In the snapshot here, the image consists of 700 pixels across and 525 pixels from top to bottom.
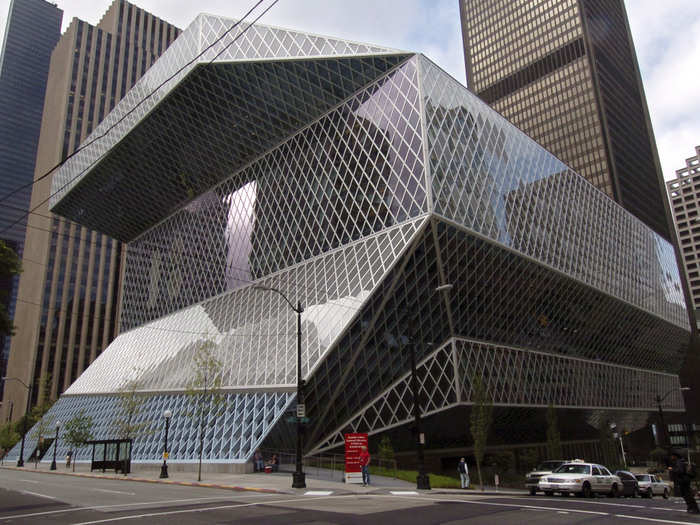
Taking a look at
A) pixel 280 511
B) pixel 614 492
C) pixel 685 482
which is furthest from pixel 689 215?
pixel 280 511

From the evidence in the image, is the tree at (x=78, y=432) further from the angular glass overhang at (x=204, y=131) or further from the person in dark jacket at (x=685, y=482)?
the person in dark jacket at (x=685, y=482)

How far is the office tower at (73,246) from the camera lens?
121250 mm

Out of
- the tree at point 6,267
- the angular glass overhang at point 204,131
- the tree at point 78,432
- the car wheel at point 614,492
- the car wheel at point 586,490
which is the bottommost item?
the car wheel at point 614,492

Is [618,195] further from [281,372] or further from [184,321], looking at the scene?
[281,372]

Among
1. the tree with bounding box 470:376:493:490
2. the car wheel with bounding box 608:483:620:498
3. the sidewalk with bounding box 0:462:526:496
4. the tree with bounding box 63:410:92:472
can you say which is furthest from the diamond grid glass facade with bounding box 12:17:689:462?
the car wheel with bounding box 608:483:620:498

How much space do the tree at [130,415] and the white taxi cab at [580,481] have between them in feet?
88.3

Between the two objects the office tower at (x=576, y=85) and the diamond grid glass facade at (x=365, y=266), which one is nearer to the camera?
the diamond grid glass facade at (x=365, y=266)

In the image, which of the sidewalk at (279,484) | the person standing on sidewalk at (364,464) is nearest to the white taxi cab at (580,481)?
the sidewalk at (279,484)

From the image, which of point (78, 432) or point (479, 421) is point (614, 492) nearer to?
point (479, 421)

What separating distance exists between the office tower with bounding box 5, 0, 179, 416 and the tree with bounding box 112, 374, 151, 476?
74447mm

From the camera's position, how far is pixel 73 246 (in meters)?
130

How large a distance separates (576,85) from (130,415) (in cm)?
13611

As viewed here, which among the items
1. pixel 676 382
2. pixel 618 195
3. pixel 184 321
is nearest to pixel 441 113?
pixel 184 321

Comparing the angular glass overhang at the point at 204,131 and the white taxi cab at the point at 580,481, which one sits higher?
the angular glass overhang at the point at 204,131
